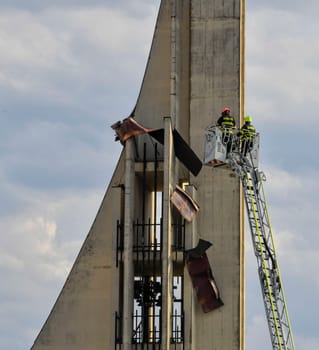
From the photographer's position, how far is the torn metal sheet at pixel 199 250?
7931 centimetres

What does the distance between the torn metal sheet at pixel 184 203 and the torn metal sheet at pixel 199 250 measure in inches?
39.8

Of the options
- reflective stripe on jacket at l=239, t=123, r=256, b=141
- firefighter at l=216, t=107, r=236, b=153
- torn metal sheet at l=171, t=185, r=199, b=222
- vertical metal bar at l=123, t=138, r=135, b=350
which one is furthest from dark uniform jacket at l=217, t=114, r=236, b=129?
vertical metal bar at l=123, t=138, r=135, b=350

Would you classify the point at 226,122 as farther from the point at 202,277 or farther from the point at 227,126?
the point at 202,277

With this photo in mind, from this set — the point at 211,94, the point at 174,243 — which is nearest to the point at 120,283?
the point at 174,243

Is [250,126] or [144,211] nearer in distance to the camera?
[250,126]

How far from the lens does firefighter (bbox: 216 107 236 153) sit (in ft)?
249

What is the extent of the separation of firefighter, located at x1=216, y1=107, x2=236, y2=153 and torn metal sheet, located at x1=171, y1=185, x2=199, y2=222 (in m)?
3.51

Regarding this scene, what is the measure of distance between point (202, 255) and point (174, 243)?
3.72 feet

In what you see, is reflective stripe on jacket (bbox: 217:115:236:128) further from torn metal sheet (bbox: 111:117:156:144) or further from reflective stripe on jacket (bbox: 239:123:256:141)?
torn metal sheet (bbox: 111:117:156:144)

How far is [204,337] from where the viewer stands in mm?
79875

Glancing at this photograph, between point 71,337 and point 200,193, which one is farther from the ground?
point 200,193

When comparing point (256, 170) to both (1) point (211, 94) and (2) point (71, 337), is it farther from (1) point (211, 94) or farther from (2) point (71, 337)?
(2) point (71, 337)

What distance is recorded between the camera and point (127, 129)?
80000mm

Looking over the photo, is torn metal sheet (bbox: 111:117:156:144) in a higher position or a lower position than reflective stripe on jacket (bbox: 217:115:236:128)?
higher
